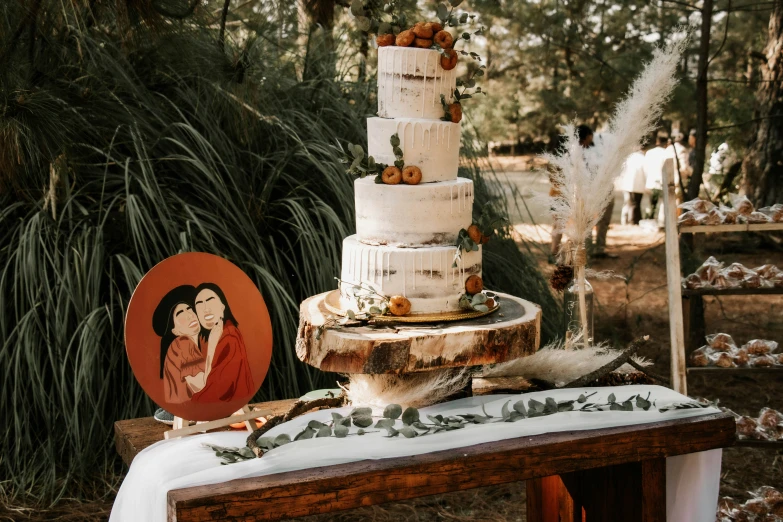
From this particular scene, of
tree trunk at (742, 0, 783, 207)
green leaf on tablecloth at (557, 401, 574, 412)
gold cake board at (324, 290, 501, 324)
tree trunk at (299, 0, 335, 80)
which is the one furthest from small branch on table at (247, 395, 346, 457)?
tree trunk at (742, 0, 783, 207)

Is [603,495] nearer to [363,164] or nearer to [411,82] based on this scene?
[363,164]

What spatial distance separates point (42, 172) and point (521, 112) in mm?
11060

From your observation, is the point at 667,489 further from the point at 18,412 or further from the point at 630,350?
the point at 18,412

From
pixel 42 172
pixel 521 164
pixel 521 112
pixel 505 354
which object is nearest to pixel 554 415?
pixel 505 354

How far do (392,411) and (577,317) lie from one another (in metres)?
0.88

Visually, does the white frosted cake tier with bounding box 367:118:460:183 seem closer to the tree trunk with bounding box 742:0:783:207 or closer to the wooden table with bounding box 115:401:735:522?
the wooden table with bounding box 115:401:735:522

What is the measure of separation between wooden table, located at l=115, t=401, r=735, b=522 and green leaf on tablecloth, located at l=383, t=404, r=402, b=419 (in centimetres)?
21

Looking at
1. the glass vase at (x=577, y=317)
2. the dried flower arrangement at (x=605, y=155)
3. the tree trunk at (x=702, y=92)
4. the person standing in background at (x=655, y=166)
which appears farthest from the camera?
the person standing in background at (x=655, y=166)

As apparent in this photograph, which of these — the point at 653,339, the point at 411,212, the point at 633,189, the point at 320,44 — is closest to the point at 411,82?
the point at 411,212

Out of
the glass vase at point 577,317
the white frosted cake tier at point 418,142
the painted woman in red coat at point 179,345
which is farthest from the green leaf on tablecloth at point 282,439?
the glass vase at point 577,317

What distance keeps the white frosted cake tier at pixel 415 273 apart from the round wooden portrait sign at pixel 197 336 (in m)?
0.33

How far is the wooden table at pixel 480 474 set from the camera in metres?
1.96

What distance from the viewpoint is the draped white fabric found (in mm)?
2053

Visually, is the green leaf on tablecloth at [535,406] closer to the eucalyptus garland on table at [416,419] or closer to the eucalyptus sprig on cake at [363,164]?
the eucalyptus garland on table at [416,419]
